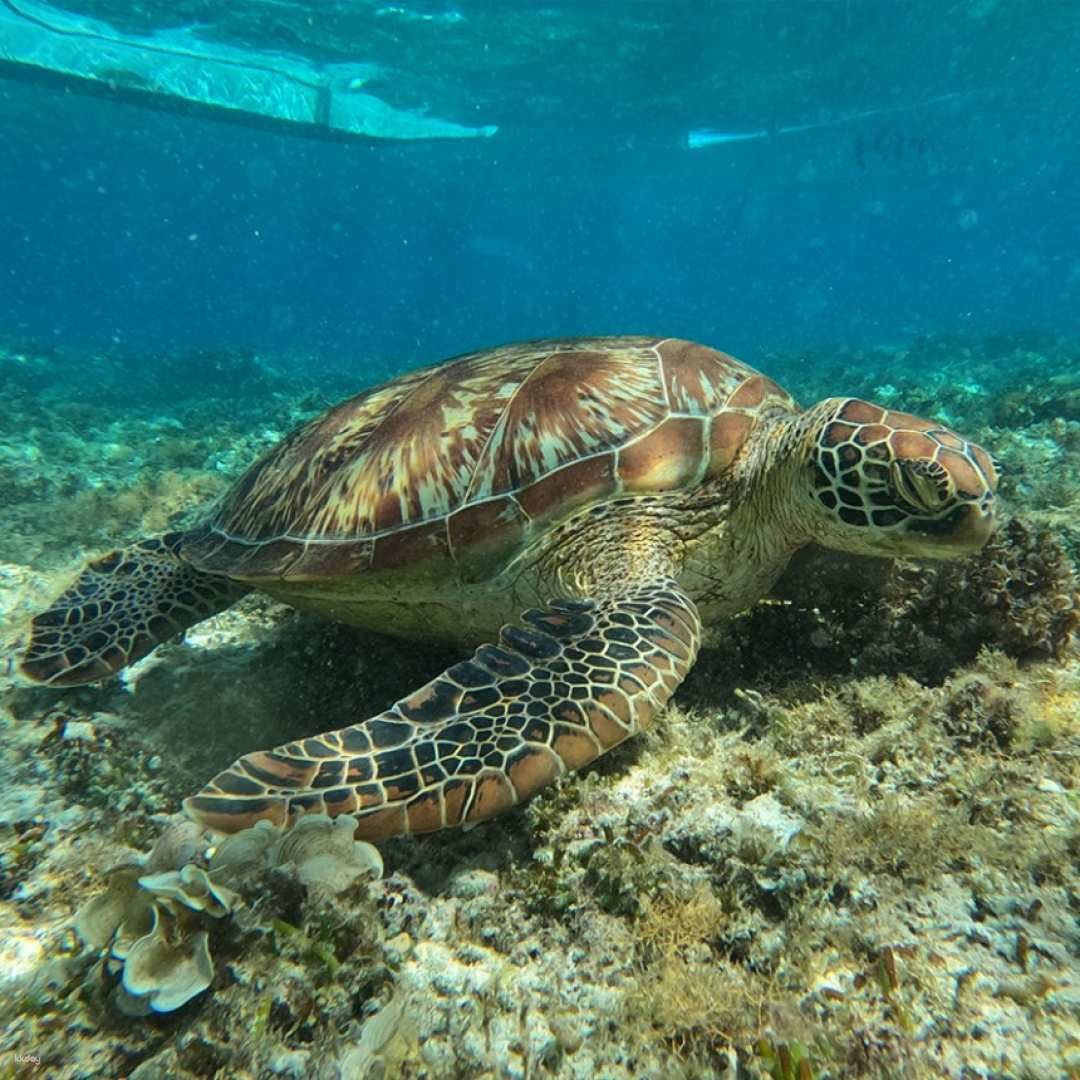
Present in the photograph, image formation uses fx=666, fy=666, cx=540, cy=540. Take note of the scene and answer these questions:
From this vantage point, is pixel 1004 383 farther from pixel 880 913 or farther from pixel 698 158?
pixel 698 158

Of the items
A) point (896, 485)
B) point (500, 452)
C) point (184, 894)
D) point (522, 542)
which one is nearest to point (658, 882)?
point (184, 894)

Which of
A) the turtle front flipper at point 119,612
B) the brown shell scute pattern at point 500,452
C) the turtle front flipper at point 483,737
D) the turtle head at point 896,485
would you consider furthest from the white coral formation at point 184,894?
the turtle head at point 896,485

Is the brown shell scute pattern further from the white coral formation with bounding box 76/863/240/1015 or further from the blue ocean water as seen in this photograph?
the blue ocean water

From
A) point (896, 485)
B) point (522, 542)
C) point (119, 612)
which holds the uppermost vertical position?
point (896, 485)

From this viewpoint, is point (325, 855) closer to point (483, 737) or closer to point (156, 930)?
point (156, 930)

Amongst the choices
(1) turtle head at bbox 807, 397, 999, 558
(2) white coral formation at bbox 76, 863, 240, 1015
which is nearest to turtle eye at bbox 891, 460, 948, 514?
(1) turtle head at bbox 807, 397, 999, 558

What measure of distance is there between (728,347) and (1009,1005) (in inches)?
1159

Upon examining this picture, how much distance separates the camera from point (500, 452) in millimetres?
3301

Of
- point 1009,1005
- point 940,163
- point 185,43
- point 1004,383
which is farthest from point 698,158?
point 1009,1005

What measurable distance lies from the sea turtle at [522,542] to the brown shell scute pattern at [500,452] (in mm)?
13

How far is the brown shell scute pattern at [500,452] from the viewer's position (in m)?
3.19

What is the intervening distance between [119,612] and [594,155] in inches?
1785

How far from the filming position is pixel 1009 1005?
1423 mm

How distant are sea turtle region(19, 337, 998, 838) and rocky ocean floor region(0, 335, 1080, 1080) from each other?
0.23 meters
